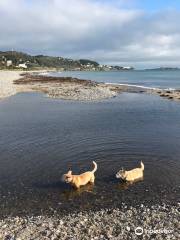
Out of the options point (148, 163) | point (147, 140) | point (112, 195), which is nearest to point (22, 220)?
point (112, 195)

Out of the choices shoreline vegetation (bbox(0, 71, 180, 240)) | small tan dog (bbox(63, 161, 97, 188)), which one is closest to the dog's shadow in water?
small tan dog (bbox(63, 161, 97, 188))

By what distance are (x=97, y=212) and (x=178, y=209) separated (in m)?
3.04

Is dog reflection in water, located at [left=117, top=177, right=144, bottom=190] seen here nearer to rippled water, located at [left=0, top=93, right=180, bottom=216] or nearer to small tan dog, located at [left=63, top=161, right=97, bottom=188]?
rippled water, located at [left=0, top=93, right=180, bottom=216]

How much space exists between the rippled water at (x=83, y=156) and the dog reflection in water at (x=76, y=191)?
0.04 metres

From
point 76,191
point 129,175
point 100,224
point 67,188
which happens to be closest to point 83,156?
point 129,175

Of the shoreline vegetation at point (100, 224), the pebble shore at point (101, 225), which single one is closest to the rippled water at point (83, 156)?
the shoreline vegetation at point (100, 224)

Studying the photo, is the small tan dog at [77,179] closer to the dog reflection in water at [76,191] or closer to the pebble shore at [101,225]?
the dog reflection in water at [76,191]

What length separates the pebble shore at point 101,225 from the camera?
1166 cm

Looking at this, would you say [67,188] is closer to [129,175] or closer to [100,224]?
[129,175]

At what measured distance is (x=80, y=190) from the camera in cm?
1573

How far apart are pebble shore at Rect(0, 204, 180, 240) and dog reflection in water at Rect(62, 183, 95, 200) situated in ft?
5.56

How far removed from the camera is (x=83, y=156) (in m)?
20.6

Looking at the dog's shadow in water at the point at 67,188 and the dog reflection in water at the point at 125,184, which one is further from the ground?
the dog reflection in water at the point at 125,184

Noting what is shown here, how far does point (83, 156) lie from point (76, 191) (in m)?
5.00
